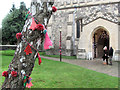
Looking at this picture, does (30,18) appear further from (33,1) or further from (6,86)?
(6,86)

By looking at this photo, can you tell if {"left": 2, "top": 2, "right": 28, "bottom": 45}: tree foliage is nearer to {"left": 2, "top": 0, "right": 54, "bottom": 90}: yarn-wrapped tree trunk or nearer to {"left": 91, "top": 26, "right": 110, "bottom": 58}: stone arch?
{"left": 91, "top": 26, "right": 110, "bottom": 58}: stone arch

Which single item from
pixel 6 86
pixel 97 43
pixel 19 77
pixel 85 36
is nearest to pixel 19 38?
pixel 19 77

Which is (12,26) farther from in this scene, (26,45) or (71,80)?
(26,45)

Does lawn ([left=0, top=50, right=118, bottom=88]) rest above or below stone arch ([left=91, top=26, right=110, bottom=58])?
below

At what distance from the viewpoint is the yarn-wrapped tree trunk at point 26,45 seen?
2.07 m

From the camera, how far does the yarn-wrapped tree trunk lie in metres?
2.07

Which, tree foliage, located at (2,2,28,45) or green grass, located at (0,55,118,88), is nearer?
green grass, located at (0,55,118,88)

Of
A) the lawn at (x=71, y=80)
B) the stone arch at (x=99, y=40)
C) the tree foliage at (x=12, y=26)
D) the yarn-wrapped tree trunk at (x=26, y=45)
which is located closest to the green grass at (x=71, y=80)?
the lawn at (x=71, y=80)

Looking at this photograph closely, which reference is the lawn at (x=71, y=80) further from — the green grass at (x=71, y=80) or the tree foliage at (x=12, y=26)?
the tree foliage at (x=12, y=26)

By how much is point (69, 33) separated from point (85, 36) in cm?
385

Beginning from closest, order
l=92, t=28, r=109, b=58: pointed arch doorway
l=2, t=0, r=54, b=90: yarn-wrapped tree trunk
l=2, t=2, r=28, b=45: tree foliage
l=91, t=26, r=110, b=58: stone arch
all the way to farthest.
Answer: l=2, t=0, r=54, b=90: yarn-wrapped tree trunk < l=91, t=26, r=110, b=58: stone arch < l=92, t=28, r=109, b=58: pointed arch doorway < l=2, t=2, r=28, b=45: tree foliage

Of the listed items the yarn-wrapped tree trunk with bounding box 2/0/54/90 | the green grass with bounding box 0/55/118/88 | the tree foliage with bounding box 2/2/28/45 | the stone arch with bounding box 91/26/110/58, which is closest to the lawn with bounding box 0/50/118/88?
the green grass with bounding box 0/55/118/88

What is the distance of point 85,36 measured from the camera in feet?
50.8

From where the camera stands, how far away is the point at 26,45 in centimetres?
209
